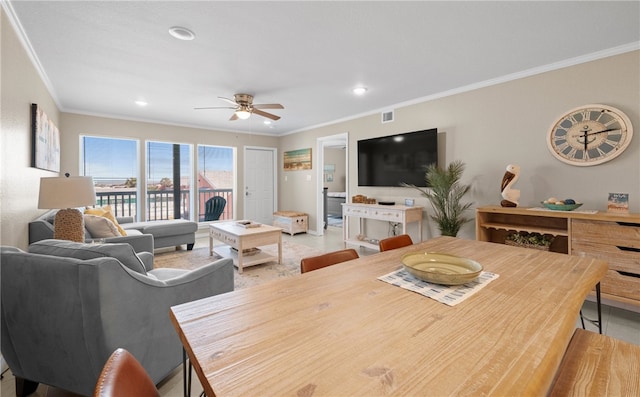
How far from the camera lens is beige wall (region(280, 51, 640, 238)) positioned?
257 centimetres

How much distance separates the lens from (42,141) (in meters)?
2.95

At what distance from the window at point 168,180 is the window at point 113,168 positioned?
272 millimetres

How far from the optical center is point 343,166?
9.19 m

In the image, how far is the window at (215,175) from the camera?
20.3ft

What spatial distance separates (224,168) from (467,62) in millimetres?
5304

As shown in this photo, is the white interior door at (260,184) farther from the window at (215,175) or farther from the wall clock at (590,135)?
the wall clock at (590,135)

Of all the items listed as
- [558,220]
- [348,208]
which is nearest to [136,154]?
[348,208]

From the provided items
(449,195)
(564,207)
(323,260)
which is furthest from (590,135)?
(323,260)

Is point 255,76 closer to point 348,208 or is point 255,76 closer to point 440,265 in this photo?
point 348,208

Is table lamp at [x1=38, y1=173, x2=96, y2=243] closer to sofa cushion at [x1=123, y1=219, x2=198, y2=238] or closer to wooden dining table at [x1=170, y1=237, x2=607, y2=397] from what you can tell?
sofa cushion at [x1=123, y1=219, x2=198, y2=238]

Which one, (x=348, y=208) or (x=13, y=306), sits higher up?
Result: (x=348, y=208)

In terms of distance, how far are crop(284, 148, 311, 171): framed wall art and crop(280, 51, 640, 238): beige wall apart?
7.80 ft

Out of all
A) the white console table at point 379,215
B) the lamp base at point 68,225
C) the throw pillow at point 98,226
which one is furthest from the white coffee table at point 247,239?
the lamp base at point 68,225

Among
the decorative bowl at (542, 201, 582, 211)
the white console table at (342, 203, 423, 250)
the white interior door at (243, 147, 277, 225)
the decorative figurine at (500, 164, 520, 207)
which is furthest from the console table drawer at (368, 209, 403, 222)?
the white interior door at (243, 147, 277, 225)
